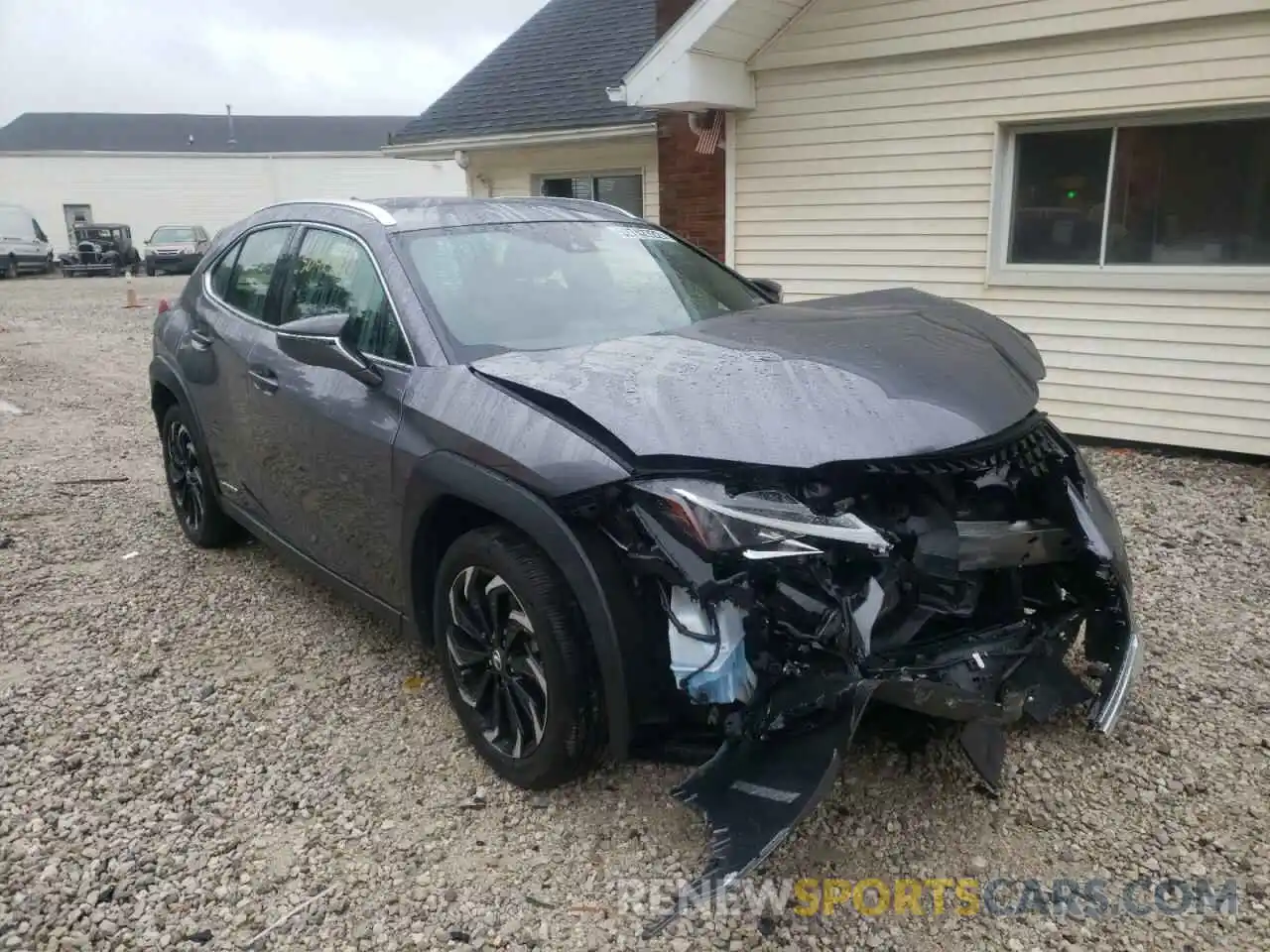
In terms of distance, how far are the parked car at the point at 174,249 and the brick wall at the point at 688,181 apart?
82.2ft

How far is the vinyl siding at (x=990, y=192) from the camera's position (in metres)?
6.43

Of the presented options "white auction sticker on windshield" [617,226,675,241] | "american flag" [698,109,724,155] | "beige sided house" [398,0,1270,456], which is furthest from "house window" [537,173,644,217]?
"white auction sticker on windshield" [617,226,675,241]

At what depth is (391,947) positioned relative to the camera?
2.39m

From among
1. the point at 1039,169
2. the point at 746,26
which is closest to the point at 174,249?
the point at 746,26

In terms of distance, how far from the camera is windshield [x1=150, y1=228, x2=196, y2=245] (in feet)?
101

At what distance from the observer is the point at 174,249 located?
100 ft

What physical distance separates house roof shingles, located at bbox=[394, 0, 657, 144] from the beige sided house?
246 cm

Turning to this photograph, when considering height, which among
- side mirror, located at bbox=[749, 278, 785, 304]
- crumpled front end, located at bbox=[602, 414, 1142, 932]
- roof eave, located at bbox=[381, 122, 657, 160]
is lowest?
crumpled front end, located at bbox=[602, 414, 1142, 932]

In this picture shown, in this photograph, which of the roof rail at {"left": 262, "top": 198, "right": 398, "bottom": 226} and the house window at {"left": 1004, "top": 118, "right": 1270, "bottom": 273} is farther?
the house window at {"left": 1004, "top": 118, "right": 1270, "bottom": 273}

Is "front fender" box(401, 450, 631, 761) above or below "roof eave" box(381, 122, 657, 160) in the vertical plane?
below

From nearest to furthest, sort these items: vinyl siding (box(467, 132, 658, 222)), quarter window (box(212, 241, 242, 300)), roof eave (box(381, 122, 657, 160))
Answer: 1. quarter window (box(212, 241, 242, 300))
2. roof eave (box(381, 122, 657, 160))
3. vinyl siding (box(467, 132, 658, 222))

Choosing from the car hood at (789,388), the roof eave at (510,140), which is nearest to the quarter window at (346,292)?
the car hood at (789,388)

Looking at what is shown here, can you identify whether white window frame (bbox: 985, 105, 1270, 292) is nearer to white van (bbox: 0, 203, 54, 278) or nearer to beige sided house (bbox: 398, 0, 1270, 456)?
beige sided house (bbox: 398, 0, 1270, 456)

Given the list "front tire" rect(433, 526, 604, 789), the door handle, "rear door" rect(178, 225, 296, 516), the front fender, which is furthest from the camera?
"rear door" rect(178, 225, 296, 516)
